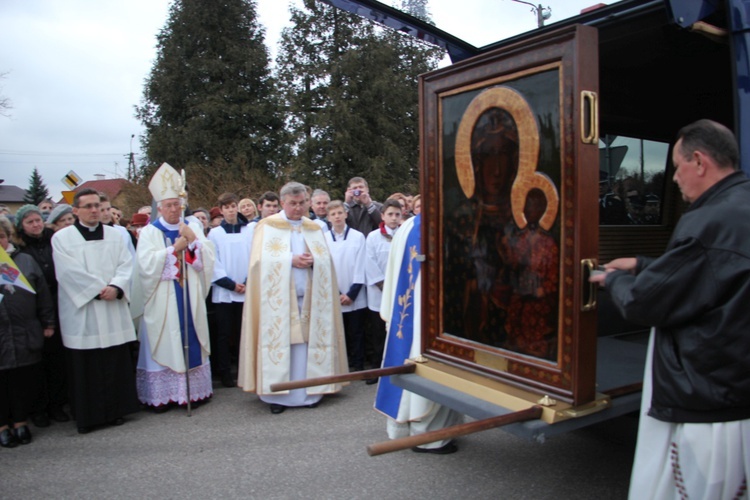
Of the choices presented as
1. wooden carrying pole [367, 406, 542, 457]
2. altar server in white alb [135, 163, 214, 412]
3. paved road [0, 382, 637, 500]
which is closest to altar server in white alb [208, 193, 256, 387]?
altar server in white alb [135, 163, 214, 412]

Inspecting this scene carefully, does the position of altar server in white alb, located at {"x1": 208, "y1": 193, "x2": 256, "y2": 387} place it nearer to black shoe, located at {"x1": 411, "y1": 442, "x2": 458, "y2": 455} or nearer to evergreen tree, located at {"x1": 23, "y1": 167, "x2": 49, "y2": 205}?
black shoe, located at {"x1": 411, "y1": 442, "x2": 458, "y2": 455}

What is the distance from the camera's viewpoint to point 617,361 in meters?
3.59

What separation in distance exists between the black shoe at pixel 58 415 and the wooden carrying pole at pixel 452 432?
408 centimetres

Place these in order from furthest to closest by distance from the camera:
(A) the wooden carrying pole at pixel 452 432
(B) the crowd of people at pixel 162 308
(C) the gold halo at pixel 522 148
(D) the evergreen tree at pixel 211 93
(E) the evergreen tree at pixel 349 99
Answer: (D) the evergreen tree at pixel 211 93, (E) the evergreen tree at pixel 349 99, (B) the crowd of people at pixel 162 308, (C) the gold halo at pixel 522 148, (A) the wooden carrying pole at pixel 452 432

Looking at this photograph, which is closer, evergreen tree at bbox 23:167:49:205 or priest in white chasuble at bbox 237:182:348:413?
priest in white chasuble at bbox 237:182:348:413

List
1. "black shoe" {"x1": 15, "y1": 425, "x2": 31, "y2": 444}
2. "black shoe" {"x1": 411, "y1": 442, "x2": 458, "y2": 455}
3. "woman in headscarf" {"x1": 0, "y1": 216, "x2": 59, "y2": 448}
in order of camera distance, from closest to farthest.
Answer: "black shoe" {"x1": 411, "y1": 442, "x2": 458, "y2": 455} → "woman in headscarf" {"x1": 0, "y1": 216, "x2": 59, "y2": 448} → "black shoe" {"x1": 15, "y1": 425, "x2": 31, "y2": 444}

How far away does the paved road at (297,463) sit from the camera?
3.57 meters

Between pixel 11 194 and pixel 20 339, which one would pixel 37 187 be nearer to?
pixel 11 194

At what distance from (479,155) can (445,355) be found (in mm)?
1091

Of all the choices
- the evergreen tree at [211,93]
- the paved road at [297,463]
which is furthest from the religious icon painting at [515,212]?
the evergreen tree at [211,93]

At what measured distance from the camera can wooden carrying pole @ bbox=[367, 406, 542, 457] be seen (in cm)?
206

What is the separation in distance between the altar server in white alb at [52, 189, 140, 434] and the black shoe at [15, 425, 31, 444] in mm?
355

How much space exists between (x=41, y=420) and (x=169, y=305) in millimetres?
1385

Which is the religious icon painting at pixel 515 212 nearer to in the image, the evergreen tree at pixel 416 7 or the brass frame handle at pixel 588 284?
the brass frame handle at pixel 588 284
